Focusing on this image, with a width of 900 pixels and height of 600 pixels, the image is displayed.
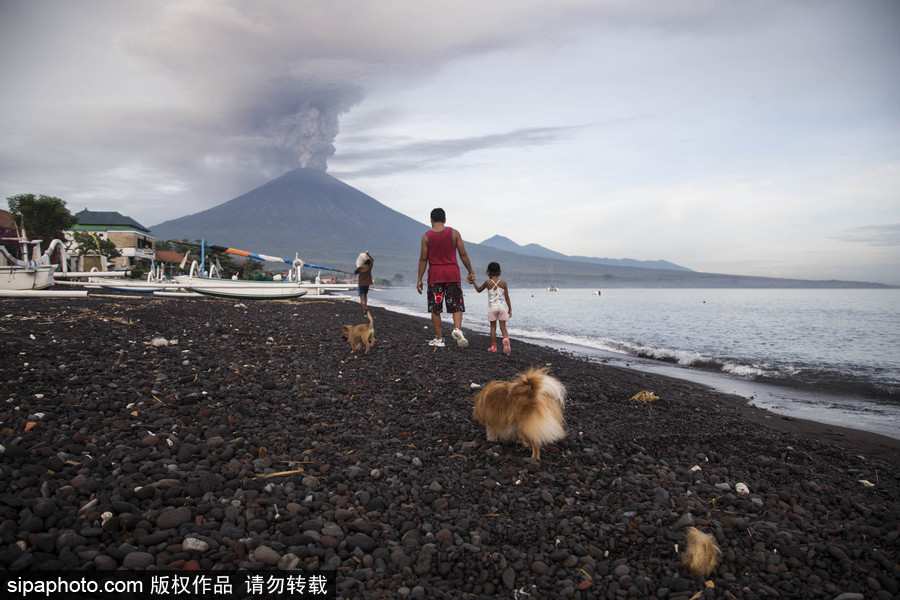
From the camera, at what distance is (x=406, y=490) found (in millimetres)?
3213

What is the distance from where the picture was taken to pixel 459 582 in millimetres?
2371

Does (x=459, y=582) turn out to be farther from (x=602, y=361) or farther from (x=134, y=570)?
(x=602, y=361)

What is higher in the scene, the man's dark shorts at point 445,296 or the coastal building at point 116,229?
the coastal building at point 116,229

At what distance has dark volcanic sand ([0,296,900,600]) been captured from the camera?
238 centimetres

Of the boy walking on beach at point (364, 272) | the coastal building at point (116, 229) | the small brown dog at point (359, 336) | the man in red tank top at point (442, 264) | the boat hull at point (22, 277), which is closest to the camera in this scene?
the small brown dog at point (359, 336)

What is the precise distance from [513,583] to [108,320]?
938cm

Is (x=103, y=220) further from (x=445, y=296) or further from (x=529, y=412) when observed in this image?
(x=529, y=412)

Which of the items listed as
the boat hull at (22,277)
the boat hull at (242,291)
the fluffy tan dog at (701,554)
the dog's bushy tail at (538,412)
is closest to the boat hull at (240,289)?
the boat hull at (242,291)

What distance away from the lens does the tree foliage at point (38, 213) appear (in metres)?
47.4

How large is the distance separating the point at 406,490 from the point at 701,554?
6.03ft

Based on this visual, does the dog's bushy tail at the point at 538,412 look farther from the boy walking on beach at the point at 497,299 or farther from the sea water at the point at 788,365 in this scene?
the boy walking on beach at the point at 497,299

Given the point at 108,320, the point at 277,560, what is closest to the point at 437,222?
the point at 108,320

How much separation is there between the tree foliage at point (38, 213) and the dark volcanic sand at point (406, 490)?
57.0 meters

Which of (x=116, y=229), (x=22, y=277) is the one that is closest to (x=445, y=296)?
(x=22, y=277)
